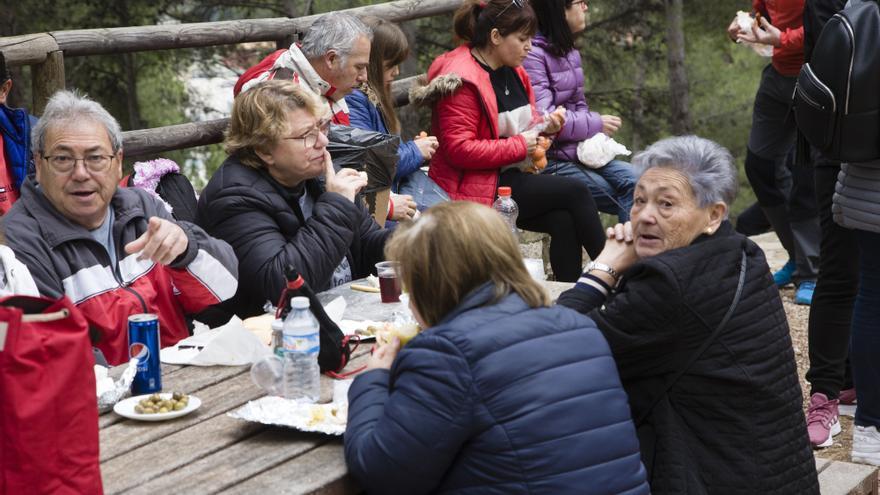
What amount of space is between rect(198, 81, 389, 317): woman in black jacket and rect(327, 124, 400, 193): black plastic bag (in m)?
0.78

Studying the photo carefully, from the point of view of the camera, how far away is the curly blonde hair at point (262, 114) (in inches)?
152

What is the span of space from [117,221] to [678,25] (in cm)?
930

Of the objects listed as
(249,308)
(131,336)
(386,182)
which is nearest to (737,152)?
(386,182)

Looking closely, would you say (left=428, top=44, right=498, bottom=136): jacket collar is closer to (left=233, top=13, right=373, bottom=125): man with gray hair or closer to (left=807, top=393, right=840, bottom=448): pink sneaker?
(left=233, top=13, right=373, bottom=125): man with gray hair

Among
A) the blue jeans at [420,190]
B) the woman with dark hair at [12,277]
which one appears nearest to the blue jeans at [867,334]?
the blue jeans at [420,190]

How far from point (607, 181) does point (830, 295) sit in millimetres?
1927

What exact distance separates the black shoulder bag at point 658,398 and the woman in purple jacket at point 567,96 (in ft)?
11.0

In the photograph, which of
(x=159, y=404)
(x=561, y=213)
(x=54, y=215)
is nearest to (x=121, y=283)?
(x=54, y=215)

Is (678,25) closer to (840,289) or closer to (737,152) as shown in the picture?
(737,152)

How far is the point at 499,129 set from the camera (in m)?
5.89

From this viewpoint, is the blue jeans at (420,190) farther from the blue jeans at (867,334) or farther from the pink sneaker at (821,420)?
the blue jeans at (867,334)

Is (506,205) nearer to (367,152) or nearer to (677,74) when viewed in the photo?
(367,152)

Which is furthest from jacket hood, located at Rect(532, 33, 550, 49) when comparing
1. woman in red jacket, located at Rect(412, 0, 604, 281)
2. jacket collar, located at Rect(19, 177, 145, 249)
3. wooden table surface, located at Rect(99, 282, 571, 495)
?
wooden table surface, located at Rect(99, 282, 571, 495)

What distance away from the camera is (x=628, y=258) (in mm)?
3305
